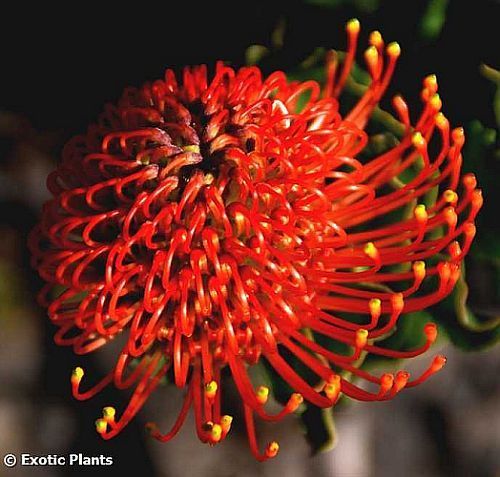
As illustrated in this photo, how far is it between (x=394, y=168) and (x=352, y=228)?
4.9 inches

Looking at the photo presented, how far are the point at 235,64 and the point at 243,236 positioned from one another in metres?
0.47

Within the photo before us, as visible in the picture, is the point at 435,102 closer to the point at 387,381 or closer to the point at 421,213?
the point at 421,213

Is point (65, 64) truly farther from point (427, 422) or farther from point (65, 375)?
point (427, 422)

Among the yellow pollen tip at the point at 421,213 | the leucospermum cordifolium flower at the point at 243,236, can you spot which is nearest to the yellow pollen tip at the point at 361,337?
the leucospermum cordifolium flower at the point at 243,236

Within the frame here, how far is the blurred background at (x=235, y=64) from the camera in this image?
1.49m

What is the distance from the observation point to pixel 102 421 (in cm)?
130

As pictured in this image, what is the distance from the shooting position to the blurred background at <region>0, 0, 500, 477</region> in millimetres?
1490

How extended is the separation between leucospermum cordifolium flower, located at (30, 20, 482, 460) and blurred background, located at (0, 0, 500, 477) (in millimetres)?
105

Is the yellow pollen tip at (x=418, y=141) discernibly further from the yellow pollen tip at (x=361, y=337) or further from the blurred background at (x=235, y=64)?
the yellow pollen tip at (x=361, y=337)

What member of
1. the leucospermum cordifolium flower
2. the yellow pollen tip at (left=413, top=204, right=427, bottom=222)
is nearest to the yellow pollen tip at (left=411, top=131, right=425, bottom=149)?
the leucospermum cordifolium flower

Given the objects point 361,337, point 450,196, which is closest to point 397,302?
point 361,337

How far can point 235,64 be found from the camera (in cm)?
166

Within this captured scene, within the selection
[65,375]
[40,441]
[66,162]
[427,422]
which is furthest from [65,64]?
[427,422]

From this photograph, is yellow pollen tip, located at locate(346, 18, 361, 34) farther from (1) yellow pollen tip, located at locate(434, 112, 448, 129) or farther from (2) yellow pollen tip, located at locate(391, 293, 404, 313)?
(2) yellow pollen tip, located at locate(391, 293, 404, 313)
